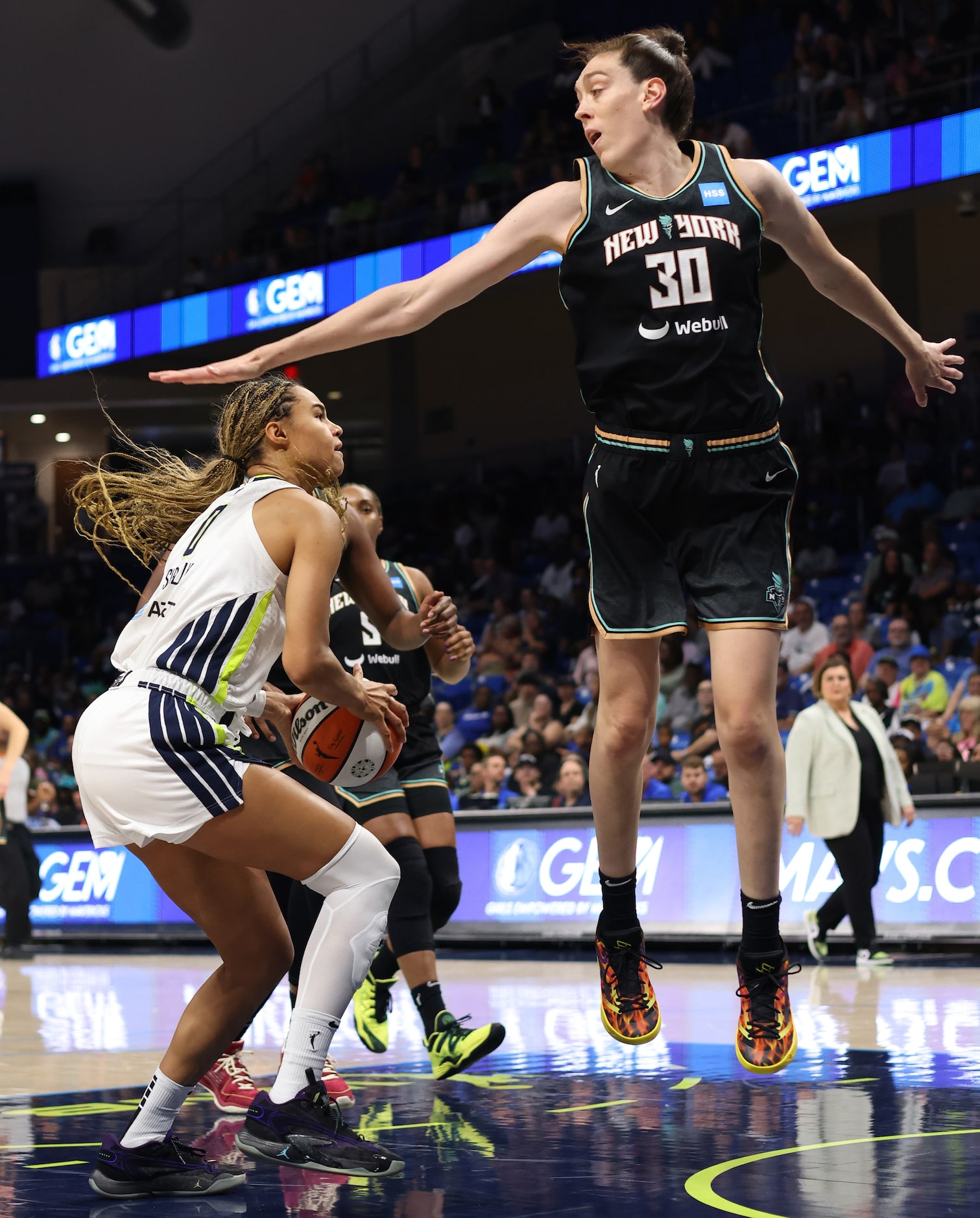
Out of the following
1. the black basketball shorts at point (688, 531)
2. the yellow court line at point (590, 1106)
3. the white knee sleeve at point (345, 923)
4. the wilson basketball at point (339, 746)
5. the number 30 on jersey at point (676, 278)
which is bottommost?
the yellow court line at point (590, 1106)

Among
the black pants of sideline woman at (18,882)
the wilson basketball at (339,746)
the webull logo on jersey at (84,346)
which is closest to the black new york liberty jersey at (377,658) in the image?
the wilson basketball at (339,746)

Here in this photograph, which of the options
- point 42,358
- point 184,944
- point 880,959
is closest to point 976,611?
point 880,959

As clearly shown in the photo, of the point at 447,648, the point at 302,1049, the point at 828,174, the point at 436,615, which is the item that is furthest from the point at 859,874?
the point at 828,174

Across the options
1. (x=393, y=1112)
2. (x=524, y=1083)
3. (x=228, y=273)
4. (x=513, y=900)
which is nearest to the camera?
(x=393, y=1112)

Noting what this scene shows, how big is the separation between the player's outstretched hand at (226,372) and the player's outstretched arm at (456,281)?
0.02 metres

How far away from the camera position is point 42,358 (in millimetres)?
23797

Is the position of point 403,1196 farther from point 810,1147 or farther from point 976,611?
point 976,611

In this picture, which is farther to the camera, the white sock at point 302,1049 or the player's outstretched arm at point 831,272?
the player's outstretched arm at point 831,272

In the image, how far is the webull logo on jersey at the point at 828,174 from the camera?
15.6 meters

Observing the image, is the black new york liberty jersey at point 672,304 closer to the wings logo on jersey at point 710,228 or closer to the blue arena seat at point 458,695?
the wings logo on jersey at point 710,228

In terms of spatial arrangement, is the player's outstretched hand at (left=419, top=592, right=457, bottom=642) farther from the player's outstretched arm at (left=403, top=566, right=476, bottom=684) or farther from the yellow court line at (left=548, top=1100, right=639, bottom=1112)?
the yellow court line at (left=548, top=1100, right=639, bottom=1112)

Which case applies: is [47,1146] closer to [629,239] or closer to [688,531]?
[688,531]

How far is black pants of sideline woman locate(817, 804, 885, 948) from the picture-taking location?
10.3 metres

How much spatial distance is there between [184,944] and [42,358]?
12432 mm
